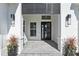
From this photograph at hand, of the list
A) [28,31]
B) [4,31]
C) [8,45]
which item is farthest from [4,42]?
[28,31]

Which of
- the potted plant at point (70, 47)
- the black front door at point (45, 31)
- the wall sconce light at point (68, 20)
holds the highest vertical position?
the wall sconce light at point (68, 20)

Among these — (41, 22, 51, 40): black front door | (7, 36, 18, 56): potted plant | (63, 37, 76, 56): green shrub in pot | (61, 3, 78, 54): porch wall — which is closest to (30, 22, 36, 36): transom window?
(41, 22, 51, 40): black front door

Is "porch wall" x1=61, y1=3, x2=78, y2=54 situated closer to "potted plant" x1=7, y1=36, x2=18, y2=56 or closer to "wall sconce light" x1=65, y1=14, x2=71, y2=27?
"wall sconce light" x1=65, y1=14, x2=71, y2=27

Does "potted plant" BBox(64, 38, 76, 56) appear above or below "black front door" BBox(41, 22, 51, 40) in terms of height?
below

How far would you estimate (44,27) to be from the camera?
2364 cm

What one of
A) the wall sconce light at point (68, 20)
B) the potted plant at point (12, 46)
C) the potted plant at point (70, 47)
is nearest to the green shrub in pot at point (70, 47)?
the potted plant at point (70, 47)

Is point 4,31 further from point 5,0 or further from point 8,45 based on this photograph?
point 5,0

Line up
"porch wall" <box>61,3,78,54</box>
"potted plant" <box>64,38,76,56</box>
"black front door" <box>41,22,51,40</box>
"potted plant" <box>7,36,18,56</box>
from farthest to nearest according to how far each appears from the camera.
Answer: "black front door" <box>41,22,51,40</box>
"porch wall" <box>61,3,78,54</box>
"potted plant" <box>7,36,18,56</box>
"potted plant" <box>64,38,76,56</box>

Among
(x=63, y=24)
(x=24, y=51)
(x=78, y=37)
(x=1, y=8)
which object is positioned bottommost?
(x=24, y=51)

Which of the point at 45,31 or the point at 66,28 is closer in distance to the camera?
the point at 66,28

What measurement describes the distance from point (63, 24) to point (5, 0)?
5.54m

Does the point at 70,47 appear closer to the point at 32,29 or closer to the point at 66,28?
the point at 66,28

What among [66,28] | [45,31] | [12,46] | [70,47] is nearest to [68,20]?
[66,28]

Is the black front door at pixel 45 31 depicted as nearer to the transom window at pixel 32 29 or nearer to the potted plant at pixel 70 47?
the transom window at pixel 32 29
